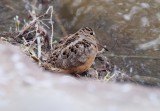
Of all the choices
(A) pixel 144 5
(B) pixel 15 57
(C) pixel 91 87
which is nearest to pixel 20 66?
(B) pixel 15 57

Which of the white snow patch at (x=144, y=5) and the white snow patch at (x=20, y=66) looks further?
the white snow patch at (x=144, y=5)

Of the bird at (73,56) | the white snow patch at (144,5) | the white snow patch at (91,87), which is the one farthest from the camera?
the white snow patch at (144,5)

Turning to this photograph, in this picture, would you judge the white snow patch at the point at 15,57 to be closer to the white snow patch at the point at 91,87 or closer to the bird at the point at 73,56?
the white snow patch at the point at 91,87

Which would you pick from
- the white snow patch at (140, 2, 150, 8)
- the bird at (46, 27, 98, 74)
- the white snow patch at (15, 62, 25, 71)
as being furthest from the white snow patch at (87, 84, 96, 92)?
the white snow patch at (140, 2, 150, 8)

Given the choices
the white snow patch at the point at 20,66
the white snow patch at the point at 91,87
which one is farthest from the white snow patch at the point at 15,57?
the white snow patch at the point at 91,87

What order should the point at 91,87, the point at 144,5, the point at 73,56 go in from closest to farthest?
the point at 91,87 < the point at 73,56 < the point at 144,5

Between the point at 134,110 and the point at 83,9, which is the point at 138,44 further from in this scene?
the point at 134,110

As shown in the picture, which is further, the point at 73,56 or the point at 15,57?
the point at 73,56

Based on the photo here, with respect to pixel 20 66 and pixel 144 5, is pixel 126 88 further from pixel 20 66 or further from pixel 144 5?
pixel 144 5

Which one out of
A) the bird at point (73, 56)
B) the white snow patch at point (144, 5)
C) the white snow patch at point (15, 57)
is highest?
the white snow patch at point (144, 5)

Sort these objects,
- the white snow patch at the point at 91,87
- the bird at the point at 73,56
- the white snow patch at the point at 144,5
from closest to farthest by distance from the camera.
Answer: the white snow patch at the point at 91,87 → the bird at the point at 73,56 → the white snow patch at the point at 144,5

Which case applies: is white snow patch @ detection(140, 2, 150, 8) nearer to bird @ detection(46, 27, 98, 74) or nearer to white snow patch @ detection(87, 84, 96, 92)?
bird @ detection(46, 27, 98, 74)
